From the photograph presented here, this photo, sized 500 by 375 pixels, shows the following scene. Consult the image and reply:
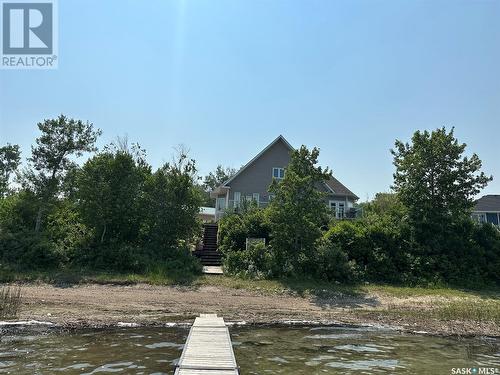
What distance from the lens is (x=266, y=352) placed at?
10.2 m

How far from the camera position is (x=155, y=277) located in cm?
1914

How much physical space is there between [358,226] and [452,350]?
1279 cm

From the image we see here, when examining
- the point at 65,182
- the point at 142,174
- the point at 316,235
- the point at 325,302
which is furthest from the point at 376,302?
the point at 65,182

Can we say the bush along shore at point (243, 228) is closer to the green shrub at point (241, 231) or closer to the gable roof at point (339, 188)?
the green shrub at point (241, 231)

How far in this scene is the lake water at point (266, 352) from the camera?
29.3 feet

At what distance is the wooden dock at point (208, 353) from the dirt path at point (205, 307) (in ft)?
6.92

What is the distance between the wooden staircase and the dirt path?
18.8 feet

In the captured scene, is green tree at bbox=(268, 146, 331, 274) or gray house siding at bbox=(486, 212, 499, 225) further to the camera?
gray house siding at bbox=(486, 212, 499, 225)

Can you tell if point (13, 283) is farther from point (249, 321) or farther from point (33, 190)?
point (249, 321)

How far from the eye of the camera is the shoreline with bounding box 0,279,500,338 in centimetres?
1257

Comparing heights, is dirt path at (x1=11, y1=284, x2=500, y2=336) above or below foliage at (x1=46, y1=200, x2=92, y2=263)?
below

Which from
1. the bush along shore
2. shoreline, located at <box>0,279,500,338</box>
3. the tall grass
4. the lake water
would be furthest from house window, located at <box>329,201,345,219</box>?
the tall grass

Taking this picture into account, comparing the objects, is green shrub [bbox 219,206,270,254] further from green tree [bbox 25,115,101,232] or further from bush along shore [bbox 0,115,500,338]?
green tree [bbox 25,115,101,232]

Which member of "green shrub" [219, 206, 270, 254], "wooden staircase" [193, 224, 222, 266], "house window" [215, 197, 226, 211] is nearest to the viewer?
"wooden staircase" [193, 224, 222, 266]
